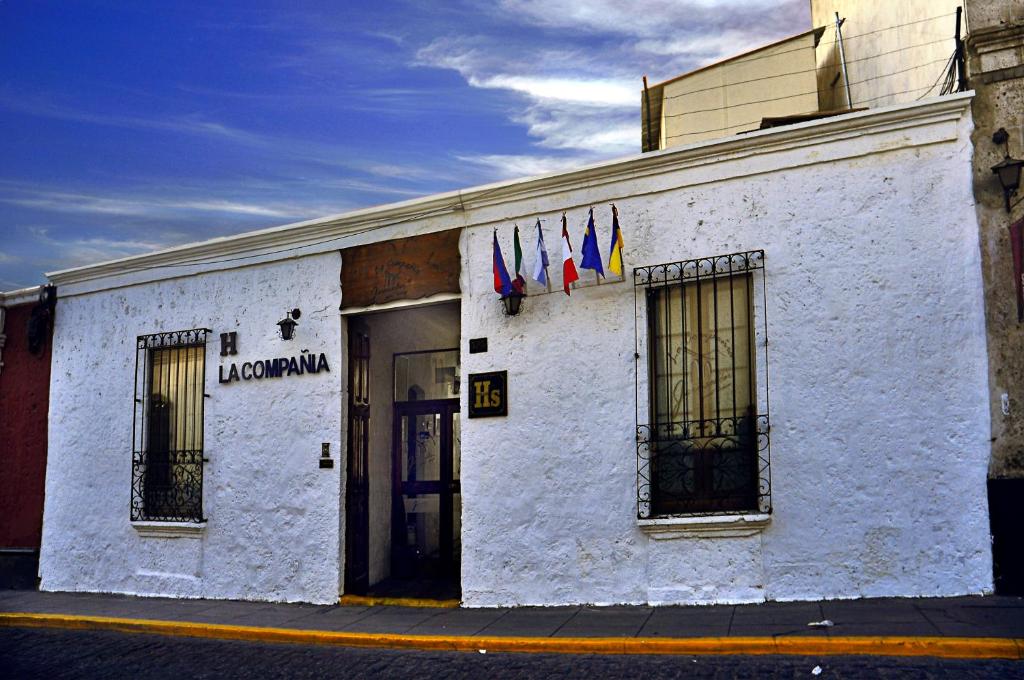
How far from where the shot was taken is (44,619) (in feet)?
33.4

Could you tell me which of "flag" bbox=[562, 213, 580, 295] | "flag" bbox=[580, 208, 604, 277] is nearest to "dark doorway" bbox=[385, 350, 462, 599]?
"flag" bbox=[562, 213, 580, 295]

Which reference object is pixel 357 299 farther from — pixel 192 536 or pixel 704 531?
pixel 704 531

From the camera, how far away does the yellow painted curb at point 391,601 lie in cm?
955

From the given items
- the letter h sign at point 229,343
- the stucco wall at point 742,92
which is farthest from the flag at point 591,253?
the stucco wall at point 742,92

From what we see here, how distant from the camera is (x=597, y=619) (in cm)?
798

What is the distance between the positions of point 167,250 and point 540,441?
5.84m

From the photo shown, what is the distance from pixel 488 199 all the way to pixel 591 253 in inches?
60.4

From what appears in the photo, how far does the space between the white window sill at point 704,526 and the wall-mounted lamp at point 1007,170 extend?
3330 mm

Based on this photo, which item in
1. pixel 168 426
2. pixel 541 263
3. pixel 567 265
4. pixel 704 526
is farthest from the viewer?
pixel 168 426

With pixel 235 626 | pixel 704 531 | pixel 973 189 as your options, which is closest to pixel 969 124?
pixel 973 189

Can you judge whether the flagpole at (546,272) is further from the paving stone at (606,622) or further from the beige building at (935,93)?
the paving stone at (606,622)

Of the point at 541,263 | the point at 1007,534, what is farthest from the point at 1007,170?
the point at 541,263

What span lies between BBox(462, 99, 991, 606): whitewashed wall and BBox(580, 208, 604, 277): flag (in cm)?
25

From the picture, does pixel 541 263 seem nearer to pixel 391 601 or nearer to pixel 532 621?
pixel 532 621
